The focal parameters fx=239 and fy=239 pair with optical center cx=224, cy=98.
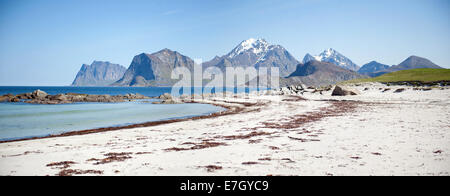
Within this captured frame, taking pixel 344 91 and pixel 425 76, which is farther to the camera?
pixel 425 76

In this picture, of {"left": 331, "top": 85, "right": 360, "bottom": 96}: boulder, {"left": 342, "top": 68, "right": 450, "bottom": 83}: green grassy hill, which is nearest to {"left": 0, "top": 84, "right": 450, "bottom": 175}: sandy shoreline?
{"left": 331, "top": 85, "right": 360, "bottom": 96}: boulder

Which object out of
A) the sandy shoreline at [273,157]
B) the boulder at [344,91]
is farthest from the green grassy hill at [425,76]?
the sandy shoreline at [273,157]

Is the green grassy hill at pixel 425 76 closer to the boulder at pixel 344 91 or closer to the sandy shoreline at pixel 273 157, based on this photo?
the boulder at pixel 344 91

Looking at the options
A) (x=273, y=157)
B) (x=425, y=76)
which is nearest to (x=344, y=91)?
(x=425, y=76)

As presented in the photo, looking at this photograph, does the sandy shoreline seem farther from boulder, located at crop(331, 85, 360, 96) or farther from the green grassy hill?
the green grassy hill

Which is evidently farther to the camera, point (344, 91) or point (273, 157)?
point (344, 91)

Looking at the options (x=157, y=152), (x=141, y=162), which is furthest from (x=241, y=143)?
(x=141, y=162)

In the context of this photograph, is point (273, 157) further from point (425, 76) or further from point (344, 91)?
point (425, 76)

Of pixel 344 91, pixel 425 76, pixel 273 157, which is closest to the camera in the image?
pixel 273 157

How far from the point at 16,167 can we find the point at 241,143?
8.08 meters

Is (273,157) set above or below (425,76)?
below

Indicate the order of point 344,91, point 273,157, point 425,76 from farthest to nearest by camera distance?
1. point 425,76
2. point 344,91
3. point 273,157

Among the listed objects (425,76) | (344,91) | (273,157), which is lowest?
(273,157)
